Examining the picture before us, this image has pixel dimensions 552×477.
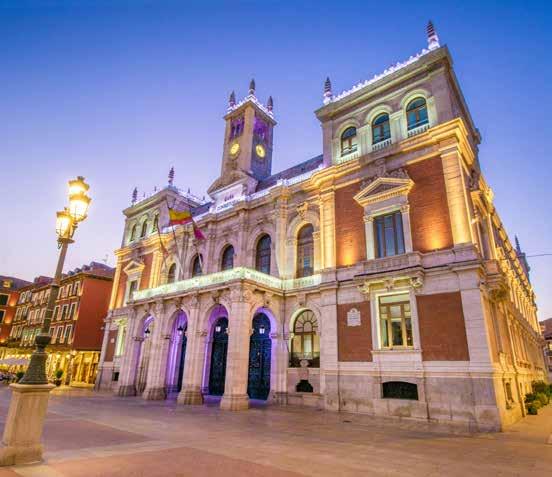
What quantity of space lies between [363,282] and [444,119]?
9.34 m

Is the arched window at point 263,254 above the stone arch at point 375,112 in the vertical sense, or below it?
below

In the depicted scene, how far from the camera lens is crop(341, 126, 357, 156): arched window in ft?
72.2

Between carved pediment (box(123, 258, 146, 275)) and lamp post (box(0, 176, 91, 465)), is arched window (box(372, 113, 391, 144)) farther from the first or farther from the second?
carved pediment (box(123, 258, 146, 275))

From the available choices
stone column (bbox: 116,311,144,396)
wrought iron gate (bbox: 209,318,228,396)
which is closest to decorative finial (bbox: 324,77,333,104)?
wrought iron gate (bbox: 209,318,228,396)

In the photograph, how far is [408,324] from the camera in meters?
16.5

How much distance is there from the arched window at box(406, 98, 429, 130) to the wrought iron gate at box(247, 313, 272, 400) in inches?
575

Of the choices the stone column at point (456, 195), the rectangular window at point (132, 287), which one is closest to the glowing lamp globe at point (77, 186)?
the stone column at point (456, 195)

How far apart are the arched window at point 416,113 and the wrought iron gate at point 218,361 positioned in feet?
57.9

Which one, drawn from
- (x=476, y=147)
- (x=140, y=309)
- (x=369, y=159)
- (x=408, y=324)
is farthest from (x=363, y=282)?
(x=140, y=309)

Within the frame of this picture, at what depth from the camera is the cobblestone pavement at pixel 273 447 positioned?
709 cm

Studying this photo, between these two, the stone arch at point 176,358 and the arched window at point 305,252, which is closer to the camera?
the arched window at point 305,252

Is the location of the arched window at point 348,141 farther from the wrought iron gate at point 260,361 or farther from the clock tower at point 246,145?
the wrought iron gate at point 260,361

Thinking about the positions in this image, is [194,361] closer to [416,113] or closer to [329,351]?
[329,351]

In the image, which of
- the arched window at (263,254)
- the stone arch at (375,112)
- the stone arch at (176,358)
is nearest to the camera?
the stone arch at (375,112)
